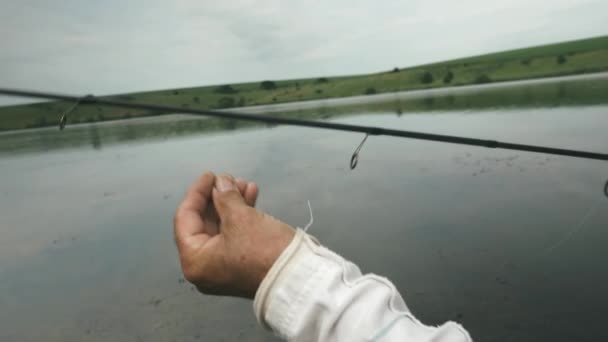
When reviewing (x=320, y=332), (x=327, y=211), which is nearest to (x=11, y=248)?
(x=327, y=211)

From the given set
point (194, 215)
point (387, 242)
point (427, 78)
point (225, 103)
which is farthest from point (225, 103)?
point (194, 215)

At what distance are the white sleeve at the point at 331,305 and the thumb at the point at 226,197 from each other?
384mm

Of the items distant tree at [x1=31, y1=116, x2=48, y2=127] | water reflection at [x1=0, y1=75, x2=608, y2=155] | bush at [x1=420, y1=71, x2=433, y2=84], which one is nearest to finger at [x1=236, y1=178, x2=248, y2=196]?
water reflection at [x1=0, y1=75, x2=608, y2=155]

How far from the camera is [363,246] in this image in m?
9.44

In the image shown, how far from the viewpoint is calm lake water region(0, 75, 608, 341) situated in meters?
6.90

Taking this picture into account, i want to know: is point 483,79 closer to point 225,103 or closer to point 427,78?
point 427,78

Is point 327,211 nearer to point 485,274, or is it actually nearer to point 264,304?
point 485,274

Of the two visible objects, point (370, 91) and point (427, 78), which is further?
point (370, 91)

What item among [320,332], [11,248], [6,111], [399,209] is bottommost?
[11,248]

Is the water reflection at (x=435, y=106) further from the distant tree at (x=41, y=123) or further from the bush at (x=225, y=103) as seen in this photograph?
the distant tree at (x=41, y=123)

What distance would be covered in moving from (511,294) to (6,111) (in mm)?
169671

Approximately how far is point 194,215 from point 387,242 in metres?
8.49

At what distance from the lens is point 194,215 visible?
5.44 ft

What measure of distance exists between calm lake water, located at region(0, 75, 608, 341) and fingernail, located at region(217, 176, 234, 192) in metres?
5.85
